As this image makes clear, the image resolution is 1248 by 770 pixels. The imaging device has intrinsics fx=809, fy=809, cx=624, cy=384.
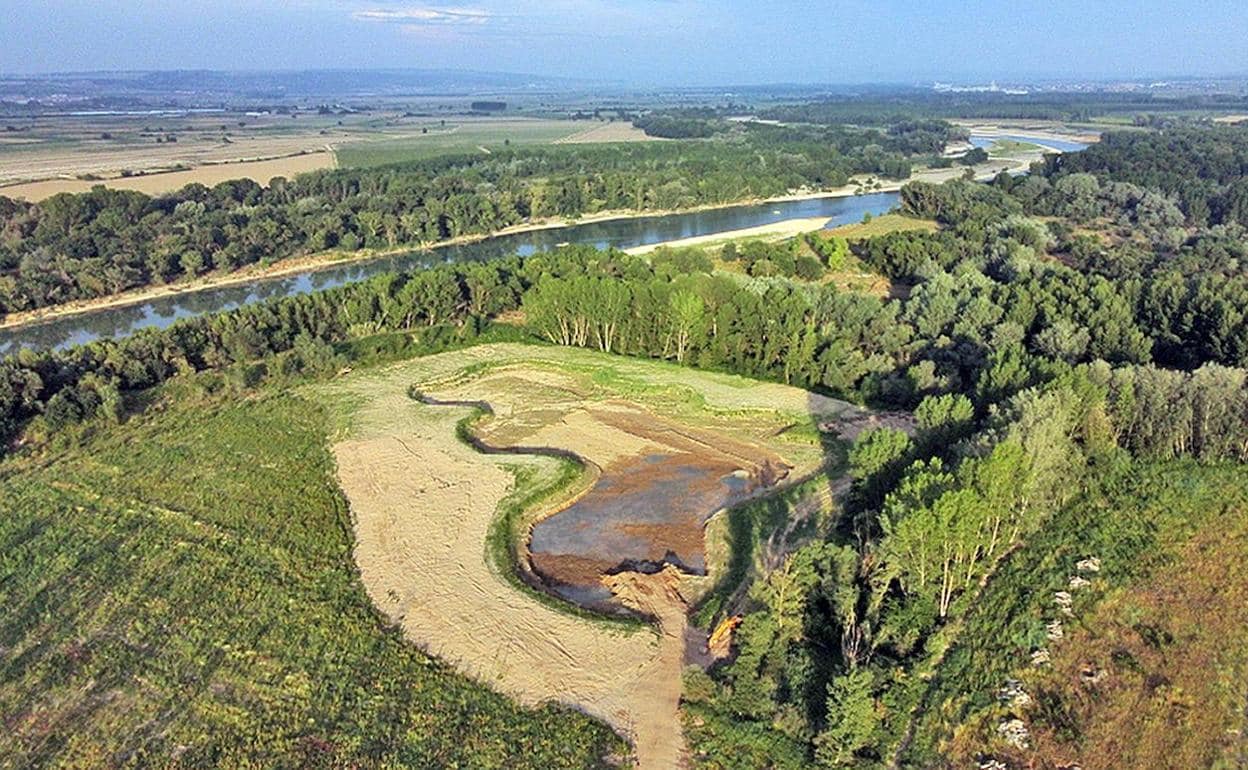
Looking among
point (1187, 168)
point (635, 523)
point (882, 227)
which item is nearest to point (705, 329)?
point (635, 523)

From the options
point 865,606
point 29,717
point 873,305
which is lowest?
point 29,717

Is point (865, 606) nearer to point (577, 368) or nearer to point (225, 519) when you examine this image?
point (225, 519)

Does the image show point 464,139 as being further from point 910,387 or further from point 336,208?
point 910,387

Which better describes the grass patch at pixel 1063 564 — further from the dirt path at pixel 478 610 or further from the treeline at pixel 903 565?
the dirt path at pixel 478 610

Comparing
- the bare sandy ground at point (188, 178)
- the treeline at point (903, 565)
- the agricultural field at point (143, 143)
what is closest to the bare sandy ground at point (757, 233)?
the treeline at point (903, 565)

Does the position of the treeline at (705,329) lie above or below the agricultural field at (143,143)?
below

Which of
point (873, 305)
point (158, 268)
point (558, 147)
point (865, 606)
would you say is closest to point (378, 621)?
point (865, 606)

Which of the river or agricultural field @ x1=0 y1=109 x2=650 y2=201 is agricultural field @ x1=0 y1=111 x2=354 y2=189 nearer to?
agricultural field @ x1=0 y1=109 x2=650 y2=201
